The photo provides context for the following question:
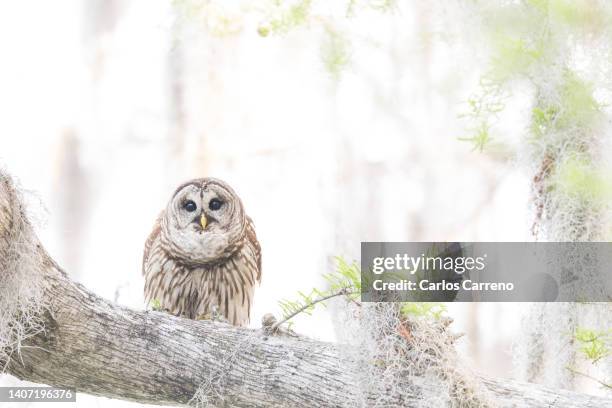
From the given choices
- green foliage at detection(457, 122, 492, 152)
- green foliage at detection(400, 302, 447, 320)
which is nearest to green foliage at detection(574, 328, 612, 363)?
green foliage at detection(400, 302, 447, 320)

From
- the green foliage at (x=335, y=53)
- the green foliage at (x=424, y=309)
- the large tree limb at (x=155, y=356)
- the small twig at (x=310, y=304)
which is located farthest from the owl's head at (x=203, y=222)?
the green foliage at (x=424, y=309)

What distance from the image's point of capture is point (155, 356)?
2367 millimetres

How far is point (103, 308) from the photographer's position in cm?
238

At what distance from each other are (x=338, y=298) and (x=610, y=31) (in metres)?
1.20

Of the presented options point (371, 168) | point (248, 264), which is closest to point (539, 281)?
point (248, 264)

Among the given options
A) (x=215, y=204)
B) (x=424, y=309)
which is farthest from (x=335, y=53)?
(x=424, y=309)

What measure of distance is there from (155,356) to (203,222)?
0.98m

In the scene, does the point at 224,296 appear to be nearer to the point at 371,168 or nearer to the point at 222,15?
the point at 222,15

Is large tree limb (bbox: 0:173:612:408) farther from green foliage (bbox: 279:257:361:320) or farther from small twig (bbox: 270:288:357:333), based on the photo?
green foliage (bbox: 279:257:361:320)

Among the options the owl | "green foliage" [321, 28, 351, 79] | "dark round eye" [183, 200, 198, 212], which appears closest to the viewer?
"green foliage" [321, 28, 351, 79]

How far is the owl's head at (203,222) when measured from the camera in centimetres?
326

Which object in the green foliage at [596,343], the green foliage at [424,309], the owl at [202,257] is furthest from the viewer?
the owl at [202,257]

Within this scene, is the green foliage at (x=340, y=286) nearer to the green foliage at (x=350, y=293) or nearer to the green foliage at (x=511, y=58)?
the green foliage at (x=350, y=293)

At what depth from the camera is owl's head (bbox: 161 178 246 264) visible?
3258 mm
